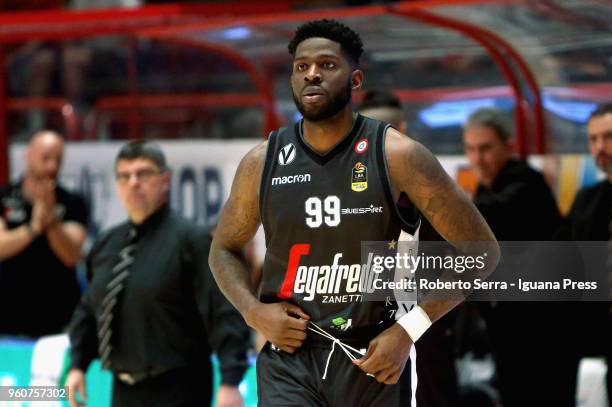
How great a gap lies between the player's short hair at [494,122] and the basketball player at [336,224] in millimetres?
2680

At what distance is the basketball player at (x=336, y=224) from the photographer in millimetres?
4305

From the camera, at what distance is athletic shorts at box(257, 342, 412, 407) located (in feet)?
14.3

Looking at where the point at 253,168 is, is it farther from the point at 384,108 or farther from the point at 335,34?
the point at 384,108

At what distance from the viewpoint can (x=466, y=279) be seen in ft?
14.4

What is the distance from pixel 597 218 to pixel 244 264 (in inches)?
96.9

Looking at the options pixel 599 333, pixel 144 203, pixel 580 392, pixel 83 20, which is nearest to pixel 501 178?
pixel 599 333

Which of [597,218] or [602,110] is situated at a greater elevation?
[602,110]

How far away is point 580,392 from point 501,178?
4.83ft

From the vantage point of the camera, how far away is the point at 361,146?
438 cm

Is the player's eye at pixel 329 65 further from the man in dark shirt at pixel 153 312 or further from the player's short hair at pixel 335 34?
the man in dark shirt at pixel 153 312

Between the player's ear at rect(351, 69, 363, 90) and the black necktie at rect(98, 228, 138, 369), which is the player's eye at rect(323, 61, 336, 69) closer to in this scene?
the player's ear at rect(351, 69, 363, 90)

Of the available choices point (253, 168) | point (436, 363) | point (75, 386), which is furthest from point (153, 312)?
point (253, 168)

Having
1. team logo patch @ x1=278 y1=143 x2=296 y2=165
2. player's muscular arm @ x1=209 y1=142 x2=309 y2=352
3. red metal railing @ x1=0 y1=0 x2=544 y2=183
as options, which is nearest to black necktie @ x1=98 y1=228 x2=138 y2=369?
player's muscular arm @ x1=209 y1=142 x2=309 y2=352

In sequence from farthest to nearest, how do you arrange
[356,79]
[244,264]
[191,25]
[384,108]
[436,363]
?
1. [191,25]
2. [384,108]
3. [436,363]
4. [244,264]
5. [356,79]
